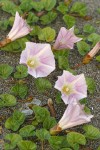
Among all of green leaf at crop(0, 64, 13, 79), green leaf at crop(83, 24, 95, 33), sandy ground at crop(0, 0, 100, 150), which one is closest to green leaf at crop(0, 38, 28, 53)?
sandy ground at crop(0, 0, 100, 150)

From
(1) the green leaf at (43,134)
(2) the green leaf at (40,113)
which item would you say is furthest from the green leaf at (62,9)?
(1) the green leaf at (43,134)

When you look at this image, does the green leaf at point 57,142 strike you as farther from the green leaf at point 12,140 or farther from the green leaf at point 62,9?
the green leaf at point 62,9

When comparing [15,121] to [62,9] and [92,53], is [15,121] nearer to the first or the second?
[92,53]

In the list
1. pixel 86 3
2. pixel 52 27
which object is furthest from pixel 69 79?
pixel 86 3

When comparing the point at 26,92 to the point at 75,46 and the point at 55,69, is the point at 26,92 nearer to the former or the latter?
the point at 55,69

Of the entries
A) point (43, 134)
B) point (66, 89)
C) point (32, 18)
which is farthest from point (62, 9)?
point (43, 134)

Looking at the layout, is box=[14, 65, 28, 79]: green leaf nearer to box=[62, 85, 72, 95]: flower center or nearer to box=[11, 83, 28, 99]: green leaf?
box=[11, 83, 28, 99]: green leaf
